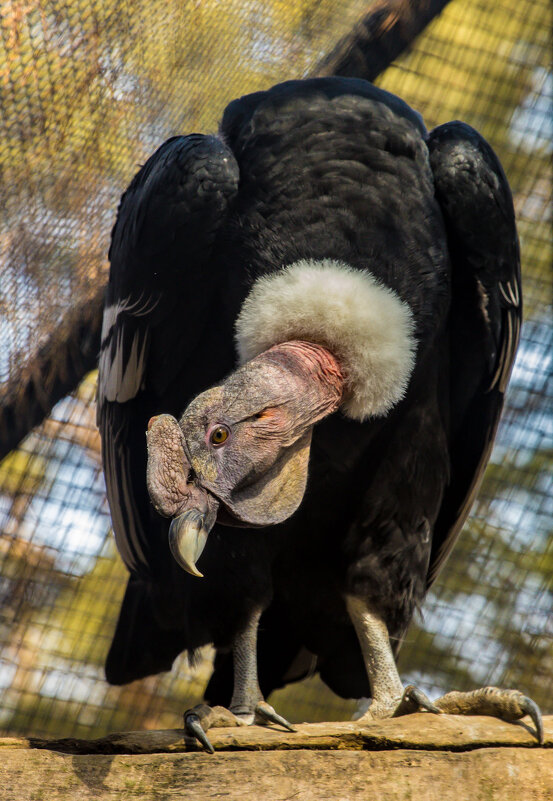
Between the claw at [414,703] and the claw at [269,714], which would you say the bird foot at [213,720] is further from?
the claw at [414,703]

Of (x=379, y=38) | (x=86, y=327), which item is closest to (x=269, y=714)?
(x=86, y=327)

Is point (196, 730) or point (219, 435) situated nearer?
point (196, 730)

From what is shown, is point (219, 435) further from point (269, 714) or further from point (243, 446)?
point (269, 714)

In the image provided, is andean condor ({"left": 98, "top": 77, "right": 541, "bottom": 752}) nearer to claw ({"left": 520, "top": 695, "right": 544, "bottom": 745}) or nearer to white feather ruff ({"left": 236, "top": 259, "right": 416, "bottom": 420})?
white feather ruff ({"left": 236, "top": 259, "right": 416, "bottom": 420})

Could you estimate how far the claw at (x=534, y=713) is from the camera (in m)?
2.72

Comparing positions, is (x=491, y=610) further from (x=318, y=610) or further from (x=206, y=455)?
(x=206, y=455)

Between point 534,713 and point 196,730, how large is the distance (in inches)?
41.1

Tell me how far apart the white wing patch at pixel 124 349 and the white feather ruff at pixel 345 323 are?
505 mm

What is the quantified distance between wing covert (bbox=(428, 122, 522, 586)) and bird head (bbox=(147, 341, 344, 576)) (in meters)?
0.65

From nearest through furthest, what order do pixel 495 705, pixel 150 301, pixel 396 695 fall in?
pixel 495 705, pixel 396 695, pixel 150 301

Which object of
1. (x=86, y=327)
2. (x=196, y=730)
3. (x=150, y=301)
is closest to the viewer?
(x=196, y=730)

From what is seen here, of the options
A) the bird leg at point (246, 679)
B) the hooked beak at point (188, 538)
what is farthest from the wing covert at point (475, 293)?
the hooked beak at point (188, 538)

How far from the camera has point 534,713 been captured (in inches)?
108

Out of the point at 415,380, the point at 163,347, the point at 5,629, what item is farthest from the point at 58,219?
the point at 5,629
